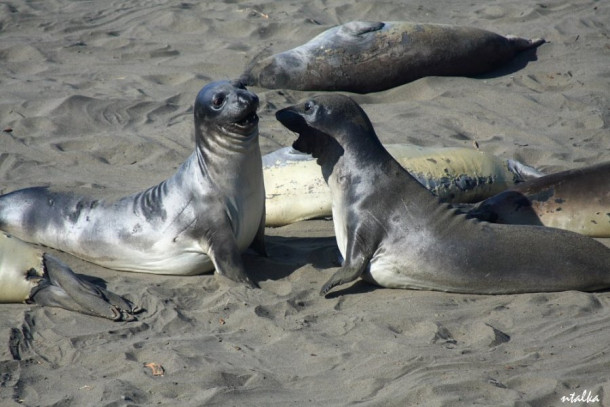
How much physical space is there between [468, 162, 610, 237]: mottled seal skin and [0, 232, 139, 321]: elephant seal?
2.50 meters

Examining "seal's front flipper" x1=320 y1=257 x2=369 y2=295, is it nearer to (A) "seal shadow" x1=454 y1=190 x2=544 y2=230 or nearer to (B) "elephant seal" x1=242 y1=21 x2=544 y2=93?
(A) "seal shadow" x1=454 y1=190 x2=544 y2=230

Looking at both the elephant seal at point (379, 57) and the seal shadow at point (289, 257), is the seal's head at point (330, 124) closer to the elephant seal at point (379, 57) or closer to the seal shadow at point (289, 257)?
the seal shadow at point (289, 257)

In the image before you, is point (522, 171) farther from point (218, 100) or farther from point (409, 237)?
point (218, 100)

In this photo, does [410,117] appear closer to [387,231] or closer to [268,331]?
[387,231]

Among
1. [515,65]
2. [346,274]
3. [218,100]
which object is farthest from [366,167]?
[515,65]

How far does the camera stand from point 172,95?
9.43 m

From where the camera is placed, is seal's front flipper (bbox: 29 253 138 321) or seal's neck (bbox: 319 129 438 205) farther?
seal's neck (bbox: 319 129 438 205)

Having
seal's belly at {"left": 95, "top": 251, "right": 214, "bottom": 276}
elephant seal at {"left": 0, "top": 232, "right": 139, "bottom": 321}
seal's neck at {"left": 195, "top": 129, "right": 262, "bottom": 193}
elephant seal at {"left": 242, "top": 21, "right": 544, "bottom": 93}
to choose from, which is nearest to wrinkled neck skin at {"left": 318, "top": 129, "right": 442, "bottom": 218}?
seal's neck at {"left": 195, "top": 129, "right": 262, "bottom": 193}

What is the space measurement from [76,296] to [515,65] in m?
6.17

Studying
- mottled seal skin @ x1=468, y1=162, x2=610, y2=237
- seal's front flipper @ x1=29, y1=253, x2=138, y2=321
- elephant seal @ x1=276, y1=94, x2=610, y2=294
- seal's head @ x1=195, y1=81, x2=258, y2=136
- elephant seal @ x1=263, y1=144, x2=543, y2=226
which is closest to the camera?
seal's front flipper @ x1=29, y1=253, x2=138, y2=321

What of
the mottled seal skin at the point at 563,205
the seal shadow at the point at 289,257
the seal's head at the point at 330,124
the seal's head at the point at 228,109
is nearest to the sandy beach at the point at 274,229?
the seal shadow at the point at 289,257

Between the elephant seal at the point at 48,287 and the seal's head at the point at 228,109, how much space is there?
1240 mm

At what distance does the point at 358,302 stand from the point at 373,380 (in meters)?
1.21

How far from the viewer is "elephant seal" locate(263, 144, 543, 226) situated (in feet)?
23.3
